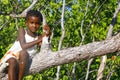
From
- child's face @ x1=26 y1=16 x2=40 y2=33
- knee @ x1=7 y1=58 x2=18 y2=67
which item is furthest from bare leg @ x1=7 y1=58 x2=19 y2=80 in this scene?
child's face @ x1=26 y1=16 x2=40 y2=33

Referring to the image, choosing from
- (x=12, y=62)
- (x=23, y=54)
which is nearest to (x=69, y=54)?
(x=23, y=54)

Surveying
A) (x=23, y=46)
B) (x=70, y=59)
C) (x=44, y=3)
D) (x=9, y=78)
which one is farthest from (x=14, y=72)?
(x=44, y=3)

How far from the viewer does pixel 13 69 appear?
377 cm

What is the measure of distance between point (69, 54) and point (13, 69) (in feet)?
1.94

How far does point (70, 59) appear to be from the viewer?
391 cm

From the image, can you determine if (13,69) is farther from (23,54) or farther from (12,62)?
(23,54)

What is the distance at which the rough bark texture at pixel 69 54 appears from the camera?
12.7 feet

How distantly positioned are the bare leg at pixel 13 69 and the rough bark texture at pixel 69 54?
0.38 feet

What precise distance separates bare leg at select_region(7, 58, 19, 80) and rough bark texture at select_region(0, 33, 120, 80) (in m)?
0.11

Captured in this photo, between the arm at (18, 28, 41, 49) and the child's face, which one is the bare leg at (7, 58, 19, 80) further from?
the child's face

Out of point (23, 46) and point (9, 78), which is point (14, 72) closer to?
point (9, 78)

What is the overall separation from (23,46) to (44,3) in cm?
538

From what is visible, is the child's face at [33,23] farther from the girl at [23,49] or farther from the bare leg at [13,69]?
the bare leg at [13,69]

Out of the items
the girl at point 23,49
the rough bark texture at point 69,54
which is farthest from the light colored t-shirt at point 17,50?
the rough bark texture at point 69,54
